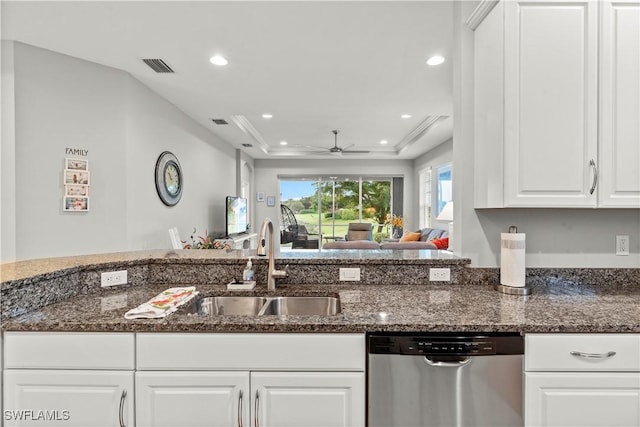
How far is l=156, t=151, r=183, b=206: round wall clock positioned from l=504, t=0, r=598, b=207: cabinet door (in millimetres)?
3509

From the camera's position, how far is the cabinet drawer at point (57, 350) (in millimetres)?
1244

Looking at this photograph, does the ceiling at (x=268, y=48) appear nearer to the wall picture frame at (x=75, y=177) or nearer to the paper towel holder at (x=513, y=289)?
the wall picture frame at (x=75, y=177)

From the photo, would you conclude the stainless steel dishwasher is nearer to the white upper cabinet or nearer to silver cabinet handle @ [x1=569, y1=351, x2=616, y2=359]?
silver cabinet handle @ [x1=569, y1=351, x2=616, y2=359]

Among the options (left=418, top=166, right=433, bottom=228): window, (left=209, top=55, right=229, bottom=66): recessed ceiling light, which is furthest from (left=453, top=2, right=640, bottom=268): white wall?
(left=418, top=166, right=433, bottom=228): window

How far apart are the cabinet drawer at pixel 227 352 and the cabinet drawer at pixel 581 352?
26.0 inches

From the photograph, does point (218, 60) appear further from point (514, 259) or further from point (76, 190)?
Answer: point (514, 259)

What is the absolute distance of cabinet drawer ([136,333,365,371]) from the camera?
125 cm

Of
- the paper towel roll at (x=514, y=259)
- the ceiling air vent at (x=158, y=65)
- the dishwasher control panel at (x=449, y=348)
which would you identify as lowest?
the dishwasher control panel at (x=449, y=348)

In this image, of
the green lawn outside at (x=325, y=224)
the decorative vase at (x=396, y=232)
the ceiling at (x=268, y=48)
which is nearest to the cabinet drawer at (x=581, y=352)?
the ceiling at (x=268, y=48)

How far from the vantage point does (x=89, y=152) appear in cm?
304

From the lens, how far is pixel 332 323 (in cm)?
125

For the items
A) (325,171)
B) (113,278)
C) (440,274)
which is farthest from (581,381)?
(325,171)

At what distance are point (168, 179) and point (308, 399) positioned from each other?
137 inches

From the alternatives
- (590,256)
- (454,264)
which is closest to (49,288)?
(454,264)
